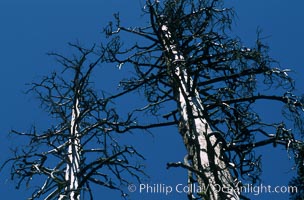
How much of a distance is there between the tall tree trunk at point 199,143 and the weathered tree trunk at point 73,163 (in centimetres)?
158

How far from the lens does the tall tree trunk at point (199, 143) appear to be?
384 cm

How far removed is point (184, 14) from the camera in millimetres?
7000

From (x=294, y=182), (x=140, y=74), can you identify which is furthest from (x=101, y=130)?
(x=294, y=182)

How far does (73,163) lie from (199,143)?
238 cm

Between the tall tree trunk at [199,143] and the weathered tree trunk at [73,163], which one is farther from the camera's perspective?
the weathered tree trunk at [73,163]

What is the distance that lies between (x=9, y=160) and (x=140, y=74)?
7.08 ft

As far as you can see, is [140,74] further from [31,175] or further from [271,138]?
[271,138]

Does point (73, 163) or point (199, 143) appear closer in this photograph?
point (199, 143)

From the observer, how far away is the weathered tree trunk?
18.5ft

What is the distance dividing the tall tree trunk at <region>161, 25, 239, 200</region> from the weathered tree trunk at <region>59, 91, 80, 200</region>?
1578 mm

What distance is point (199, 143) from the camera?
4676 mm

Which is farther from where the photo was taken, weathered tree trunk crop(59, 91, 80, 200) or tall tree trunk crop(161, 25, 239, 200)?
weathered tree trunk crop(59, 91, 80, 200)

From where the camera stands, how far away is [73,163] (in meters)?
6.39

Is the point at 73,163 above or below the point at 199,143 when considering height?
above
